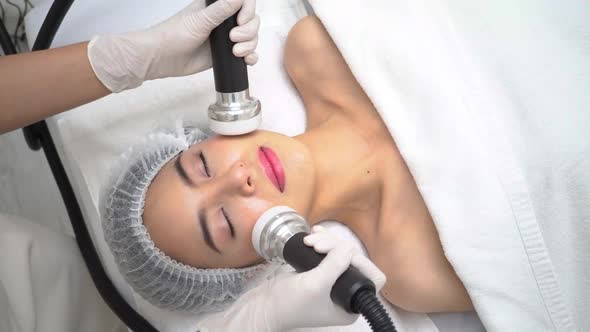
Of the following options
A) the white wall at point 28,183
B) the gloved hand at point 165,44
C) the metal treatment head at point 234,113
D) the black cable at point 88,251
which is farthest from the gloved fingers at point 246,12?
the white wall at point 28,183

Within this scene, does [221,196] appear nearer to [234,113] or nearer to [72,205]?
[234,113]

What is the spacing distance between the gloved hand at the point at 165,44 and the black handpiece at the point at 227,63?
1cm

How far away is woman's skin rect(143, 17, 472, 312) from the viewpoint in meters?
0.96

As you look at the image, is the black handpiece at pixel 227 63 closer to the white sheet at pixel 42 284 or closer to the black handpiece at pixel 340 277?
the black handpiece at pixel 340 277

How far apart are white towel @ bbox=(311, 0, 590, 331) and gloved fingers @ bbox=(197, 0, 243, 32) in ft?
1.10

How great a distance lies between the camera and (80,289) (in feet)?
3.95

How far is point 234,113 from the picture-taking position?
94 cm

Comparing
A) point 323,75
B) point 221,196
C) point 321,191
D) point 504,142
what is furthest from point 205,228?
point 504,142

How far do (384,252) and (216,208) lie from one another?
1.26ft

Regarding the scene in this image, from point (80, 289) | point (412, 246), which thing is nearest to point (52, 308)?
point (80, 289)

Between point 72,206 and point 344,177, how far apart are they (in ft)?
2.13

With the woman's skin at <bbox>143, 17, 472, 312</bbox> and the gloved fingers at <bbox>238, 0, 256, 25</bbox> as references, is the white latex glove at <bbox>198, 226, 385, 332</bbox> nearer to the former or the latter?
the woman's skin at <bbox>143, 17, 472, 312</bbox>

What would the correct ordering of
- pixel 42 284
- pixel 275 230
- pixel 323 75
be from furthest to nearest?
pixel 323 75 < pixel 42 284 < pixel 275 230

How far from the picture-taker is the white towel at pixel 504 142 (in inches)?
37.5
